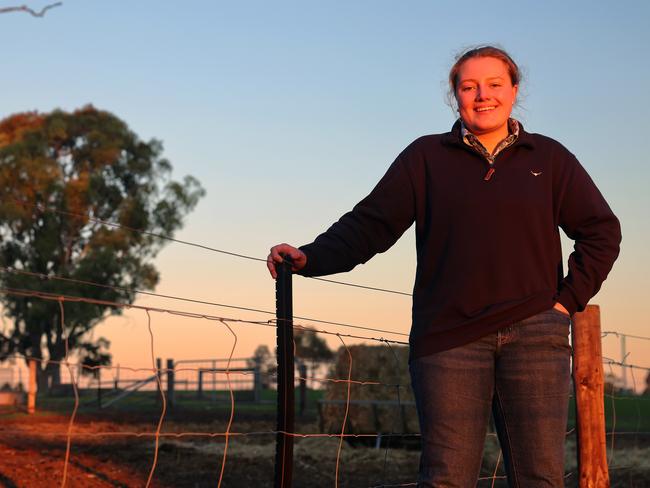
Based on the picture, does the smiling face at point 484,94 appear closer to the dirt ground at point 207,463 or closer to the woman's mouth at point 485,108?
the woman's mouth at point 485,108

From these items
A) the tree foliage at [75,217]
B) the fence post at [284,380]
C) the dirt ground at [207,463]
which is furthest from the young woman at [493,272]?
the tree foliage at [75,217]

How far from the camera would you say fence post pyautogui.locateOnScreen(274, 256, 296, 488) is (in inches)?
126

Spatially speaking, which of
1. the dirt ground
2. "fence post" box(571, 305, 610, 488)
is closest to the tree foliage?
the dirt ground

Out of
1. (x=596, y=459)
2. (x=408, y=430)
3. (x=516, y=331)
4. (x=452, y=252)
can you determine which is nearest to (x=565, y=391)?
(x=516, y=331)

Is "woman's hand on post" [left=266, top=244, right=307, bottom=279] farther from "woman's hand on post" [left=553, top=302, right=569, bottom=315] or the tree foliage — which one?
the tree foliage

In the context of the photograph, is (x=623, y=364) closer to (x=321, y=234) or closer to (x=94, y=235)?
(x=321, y=234)

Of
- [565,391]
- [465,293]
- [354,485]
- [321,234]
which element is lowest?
[354,485]

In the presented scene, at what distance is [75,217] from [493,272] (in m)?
27.8

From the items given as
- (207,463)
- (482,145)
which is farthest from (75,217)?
(482,145)

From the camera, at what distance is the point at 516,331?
2643 millimetres

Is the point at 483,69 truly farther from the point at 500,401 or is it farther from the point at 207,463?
the point at 207,463

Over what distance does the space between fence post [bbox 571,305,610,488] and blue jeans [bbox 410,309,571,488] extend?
1.59 m

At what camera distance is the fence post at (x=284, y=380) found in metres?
3.21

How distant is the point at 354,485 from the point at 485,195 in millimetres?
5352
